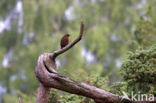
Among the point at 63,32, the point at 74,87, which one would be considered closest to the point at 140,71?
the point at 74,87

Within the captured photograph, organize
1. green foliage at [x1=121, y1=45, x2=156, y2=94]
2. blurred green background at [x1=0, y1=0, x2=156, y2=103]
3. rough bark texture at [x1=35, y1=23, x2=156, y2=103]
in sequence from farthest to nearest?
blurred green background at [x1=0, y1=0, x2=156, y2=103] → green foliage at [x1=121, y1=45, x2=156, y2=94] → rough bark texture at [x1=35, y1=23, x2=156, y2=103]

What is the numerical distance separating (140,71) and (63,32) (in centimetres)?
805

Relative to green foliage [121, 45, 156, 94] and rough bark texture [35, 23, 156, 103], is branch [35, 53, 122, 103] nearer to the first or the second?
rough bark texture [35, 23, 156, 103]

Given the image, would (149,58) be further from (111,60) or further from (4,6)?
(4,6)

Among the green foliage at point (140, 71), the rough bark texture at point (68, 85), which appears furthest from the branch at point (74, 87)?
the green foliage at point (140, 71)

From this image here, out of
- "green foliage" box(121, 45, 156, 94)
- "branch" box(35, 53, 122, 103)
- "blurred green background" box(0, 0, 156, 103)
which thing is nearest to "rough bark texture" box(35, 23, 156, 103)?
"branch" box(35, 53, 122, 103)

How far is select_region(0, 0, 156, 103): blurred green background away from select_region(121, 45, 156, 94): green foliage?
6.95 m

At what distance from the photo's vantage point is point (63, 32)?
9.30 m

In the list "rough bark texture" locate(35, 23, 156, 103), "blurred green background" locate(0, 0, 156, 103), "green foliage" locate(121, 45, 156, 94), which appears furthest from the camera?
"blurred green background" locate(0, 0, 156, 103)

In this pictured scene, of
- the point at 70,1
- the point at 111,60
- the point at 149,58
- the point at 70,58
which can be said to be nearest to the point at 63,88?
the point at 149,58

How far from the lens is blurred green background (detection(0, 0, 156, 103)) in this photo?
28.5ft

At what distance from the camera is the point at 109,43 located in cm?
954

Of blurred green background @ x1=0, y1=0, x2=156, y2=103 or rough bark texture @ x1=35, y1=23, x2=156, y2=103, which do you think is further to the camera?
blurred green background @ x1=0, y1=0, x2=156, y2=103

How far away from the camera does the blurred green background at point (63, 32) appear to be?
8.67 m
